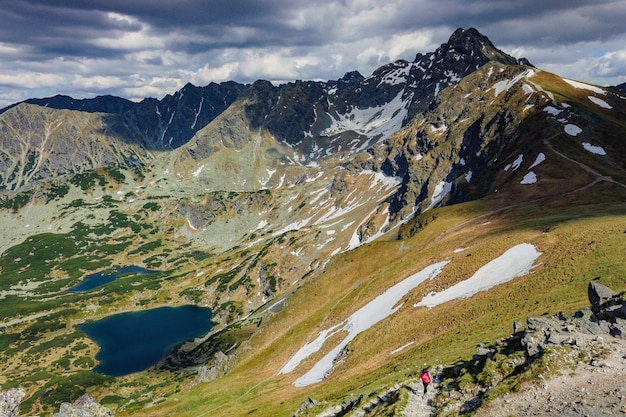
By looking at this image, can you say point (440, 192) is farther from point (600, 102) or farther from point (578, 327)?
point (578, 327)

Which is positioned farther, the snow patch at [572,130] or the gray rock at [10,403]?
the snow patch at [572,130]

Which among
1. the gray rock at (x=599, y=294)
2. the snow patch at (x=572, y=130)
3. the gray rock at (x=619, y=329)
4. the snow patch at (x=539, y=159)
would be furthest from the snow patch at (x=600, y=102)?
the gray rock at (x=619, y=329)

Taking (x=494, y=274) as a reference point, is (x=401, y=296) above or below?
below

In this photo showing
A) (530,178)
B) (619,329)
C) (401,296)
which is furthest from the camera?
(530,178)

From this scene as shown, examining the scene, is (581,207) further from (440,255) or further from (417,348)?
(417,348)

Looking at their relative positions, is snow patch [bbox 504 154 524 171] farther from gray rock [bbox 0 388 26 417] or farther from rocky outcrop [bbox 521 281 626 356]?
gray rock [bbox 0 388 26 417]

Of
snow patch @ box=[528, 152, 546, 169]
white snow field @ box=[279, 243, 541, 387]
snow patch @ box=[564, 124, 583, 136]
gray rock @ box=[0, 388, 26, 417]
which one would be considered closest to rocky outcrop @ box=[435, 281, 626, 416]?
white snow field @ box=[279, 243, 541, 387]

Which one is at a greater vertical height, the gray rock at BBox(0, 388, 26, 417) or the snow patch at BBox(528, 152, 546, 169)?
the snow patch at BBox(528, 152, 546, 169)

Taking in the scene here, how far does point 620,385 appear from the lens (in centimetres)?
2066

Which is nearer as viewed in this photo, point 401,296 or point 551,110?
point 401,296

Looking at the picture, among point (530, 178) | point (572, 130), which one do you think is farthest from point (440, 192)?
point (530, 178)

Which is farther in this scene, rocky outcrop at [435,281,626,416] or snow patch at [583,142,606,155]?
snow patch at [583,142,606,155]

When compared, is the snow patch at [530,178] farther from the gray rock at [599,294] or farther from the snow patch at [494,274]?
the gray rock at [599,294]

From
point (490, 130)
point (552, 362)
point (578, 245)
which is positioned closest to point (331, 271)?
point (578, 245)
